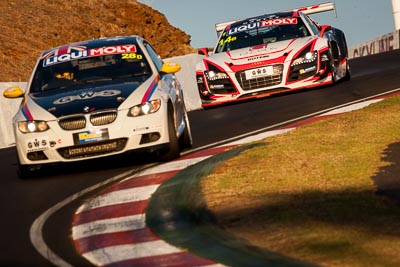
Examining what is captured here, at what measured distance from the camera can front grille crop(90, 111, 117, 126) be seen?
1212 centimetres

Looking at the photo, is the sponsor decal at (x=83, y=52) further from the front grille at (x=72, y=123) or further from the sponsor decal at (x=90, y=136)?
the sponsor decal at (x=90, y=136)

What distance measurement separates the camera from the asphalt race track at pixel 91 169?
8469 mm

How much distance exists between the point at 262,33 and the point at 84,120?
8.63 metres

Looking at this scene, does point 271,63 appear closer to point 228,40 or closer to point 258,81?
point 258,81

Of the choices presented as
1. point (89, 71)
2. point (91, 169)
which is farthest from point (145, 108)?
point (89, 71)

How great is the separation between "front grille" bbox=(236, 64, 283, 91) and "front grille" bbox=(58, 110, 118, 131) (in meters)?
7.27

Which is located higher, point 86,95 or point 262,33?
point 86,95

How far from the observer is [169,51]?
154 ft

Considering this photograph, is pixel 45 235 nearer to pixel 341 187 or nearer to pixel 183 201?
pixel 183 201

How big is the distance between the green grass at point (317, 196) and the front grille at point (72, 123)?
5.54 ft

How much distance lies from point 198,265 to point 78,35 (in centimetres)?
3844

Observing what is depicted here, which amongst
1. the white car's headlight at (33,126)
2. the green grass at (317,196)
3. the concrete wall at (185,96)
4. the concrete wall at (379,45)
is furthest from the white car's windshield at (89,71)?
the concrete wall at (379,45)

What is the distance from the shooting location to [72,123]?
39.9 feet

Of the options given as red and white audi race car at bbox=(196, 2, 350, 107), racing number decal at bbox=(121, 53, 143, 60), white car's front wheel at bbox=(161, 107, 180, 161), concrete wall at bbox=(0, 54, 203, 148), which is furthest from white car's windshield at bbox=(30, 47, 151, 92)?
concrete wall at bbox=(0, 54, 203, 148)
